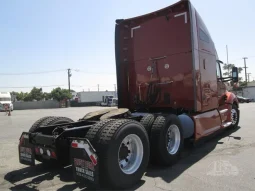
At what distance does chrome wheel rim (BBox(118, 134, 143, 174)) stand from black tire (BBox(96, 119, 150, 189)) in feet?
0.36

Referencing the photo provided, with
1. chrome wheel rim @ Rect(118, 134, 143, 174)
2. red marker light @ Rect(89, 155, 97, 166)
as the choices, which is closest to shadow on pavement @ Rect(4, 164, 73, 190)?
chrome wheel rim @ Rect(118, 134, 143, 174)

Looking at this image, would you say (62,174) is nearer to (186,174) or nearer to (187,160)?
(186,174)

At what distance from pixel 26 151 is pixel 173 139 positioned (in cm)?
305

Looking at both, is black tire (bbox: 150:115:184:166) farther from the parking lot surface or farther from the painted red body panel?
the painted red body panel

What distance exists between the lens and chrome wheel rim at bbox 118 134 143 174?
4.68 metres

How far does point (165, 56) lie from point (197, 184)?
3.89m

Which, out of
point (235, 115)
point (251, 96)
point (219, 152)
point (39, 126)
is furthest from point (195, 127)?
point (251, 96)

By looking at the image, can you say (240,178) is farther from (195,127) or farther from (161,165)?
(195,127)

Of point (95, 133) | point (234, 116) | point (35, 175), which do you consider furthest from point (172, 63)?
point (234, 116)

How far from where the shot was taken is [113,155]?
4.23 m

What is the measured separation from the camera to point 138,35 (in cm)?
790

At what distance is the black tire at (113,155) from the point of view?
4152mm

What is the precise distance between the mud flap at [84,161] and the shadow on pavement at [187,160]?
1407mm

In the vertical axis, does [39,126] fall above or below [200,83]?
below
